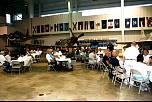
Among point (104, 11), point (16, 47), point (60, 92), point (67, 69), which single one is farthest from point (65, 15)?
point (60, 92)

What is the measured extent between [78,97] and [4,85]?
309cm

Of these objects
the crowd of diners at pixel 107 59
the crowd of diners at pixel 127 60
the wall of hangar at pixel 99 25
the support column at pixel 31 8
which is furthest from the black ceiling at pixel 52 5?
the crowd of diners at pixel 127 60

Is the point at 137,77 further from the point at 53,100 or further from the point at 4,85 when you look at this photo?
the point at 4,85

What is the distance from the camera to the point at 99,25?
17750 mm

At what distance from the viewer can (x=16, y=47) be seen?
19.8 m

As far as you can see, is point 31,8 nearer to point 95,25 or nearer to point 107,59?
point 95,25

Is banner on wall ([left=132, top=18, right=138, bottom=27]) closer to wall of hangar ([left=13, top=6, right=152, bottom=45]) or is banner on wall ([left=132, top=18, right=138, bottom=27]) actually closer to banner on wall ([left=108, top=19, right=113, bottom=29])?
wall of hangar ([left=13, top=6, right=152, bottom=45])

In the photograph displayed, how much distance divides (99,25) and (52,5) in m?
5.62

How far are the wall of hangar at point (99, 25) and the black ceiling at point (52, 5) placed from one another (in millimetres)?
1236

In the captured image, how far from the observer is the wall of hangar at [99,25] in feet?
53.4

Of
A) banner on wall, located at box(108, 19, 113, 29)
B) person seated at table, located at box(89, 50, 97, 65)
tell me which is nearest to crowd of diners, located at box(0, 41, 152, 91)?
person seated at table, located at box(89, 50, 97, 65)

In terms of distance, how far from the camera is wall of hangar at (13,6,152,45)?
16266 mm

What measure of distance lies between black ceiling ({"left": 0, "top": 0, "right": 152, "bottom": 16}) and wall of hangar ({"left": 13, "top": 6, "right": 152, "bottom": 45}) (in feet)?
4.05

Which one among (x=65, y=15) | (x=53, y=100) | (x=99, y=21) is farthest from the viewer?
(x=65, y=15)
